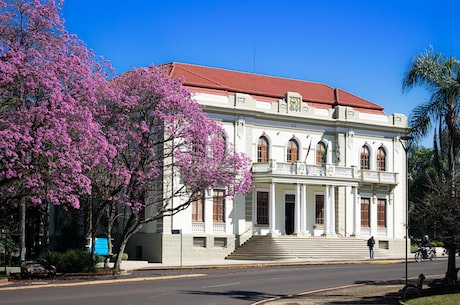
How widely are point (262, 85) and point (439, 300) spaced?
3641 cm

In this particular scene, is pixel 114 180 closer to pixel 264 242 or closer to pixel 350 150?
pixel 264 242

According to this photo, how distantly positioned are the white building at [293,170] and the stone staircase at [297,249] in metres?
0.88

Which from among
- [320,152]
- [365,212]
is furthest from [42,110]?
[365,212]

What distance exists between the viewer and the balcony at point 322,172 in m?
49.3

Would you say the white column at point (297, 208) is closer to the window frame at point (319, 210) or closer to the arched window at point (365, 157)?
the window frame at point (319, 210)

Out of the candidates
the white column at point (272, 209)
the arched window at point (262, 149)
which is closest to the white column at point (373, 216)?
the white column at point (272, 209)

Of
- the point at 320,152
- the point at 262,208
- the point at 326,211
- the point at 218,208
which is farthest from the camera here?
the point at 320,152

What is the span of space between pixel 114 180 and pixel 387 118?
2826 cm

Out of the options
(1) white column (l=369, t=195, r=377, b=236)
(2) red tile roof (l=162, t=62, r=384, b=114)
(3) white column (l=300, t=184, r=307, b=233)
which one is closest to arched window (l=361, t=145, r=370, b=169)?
(1) white column (l=369, t=195, r=377, b=236)

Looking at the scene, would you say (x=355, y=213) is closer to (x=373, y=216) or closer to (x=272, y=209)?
(x=373, y=216)

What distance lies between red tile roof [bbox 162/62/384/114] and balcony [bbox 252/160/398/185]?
5.28 metres

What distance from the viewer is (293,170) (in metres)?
50.1

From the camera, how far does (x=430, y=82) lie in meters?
26.7

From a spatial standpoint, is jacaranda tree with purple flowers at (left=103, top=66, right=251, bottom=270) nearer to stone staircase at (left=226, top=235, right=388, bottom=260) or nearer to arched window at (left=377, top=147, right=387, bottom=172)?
stone staircase at (left=226, top=235, right=388, bottom=260)
